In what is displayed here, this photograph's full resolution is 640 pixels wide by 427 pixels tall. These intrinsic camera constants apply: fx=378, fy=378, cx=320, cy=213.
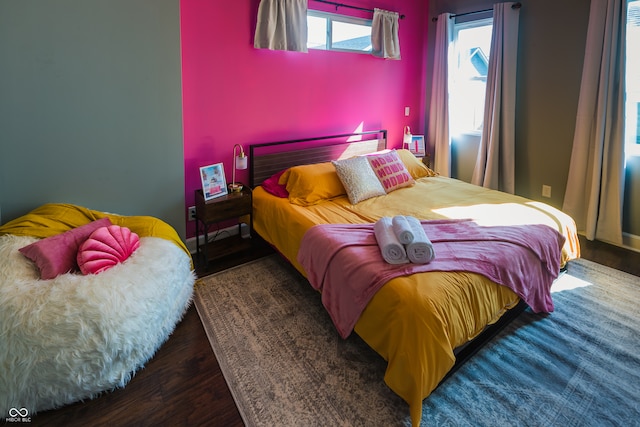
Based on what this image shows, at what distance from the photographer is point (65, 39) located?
2361 millimetres

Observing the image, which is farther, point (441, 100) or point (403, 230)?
point (441, 100)

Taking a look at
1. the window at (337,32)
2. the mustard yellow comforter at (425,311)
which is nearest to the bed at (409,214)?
the mustard yellow comforter at (425,311)

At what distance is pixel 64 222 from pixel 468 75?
14.3ft

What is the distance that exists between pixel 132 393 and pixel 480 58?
15.2ft

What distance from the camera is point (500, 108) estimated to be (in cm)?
406

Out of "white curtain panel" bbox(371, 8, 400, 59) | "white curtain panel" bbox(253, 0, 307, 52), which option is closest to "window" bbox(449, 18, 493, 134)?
"white curtain panel" bbox(371, 8, 400, 59)

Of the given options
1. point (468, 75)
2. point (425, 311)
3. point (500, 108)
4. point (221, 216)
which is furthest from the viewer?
point (468, 75)

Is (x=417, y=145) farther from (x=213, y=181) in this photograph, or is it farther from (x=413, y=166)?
(x=213, y=181)

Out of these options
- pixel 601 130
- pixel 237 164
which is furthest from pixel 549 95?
pixel 237 164

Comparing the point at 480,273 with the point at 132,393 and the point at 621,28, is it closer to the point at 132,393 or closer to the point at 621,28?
the point at 132,393

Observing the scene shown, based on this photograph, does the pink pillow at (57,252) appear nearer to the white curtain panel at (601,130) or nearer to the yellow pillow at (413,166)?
the yellow pillow at (413,166)

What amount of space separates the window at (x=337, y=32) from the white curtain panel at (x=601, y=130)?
205 centimetres

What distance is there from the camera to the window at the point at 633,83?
3203 millimetres

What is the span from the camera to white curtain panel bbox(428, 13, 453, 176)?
4395mm
